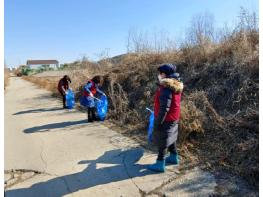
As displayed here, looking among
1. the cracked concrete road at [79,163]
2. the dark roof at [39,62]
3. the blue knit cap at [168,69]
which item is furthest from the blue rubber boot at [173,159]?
the dark roof at [39,62]

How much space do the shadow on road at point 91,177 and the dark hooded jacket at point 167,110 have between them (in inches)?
25.7

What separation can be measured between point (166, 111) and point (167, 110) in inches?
0.9

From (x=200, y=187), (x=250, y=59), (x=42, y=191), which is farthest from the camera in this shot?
(x=250, y=59)

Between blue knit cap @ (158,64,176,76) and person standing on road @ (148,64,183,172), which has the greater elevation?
blue knit cap @ (158,64,176,76)

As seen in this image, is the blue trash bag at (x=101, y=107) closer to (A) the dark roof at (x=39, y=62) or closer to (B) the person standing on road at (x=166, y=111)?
(B) the person standing on road at (x=166, y=111)

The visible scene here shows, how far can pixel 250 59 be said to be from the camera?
21.8ft

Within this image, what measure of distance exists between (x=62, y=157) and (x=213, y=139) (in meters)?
3.03

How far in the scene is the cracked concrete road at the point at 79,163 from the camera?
4.24 meters

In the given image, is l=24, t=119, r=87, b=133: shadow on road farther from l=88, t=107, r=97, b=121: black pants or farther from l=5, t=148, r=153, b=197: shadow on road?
l=5, t=148, r=153, b=197: shadow on road

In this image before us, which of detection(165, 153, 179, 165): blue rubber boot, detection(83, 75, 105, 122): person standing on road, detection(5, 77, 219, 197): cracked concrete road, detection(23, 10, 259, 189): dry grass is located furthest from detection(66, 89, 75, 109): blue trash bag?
detection(165, 153, 179, 165): blue rubber boot

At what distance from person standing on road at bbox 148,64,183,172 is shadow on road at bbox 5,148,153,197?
1.41 ft

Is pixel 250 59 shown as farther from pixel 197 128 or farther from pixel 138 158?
pixel 138 158

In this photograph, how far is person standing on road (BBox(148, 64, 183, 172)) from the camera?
4367 millimetres
